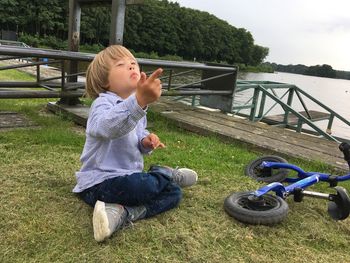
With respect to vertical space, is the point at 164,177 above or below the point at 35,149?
above

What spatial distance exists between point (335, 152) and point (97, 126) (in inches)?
156

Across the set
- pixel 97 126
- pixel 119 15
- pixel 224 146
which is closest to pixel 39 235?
pixel 97 126

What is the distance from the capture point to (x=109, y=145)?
2.63 m

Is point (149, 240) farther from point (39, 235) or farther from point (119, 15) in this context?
point (119, 15)

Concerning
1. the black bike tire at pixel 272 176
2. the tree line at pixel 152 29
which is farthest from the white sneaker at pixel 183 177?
the tree line at pixel 152 29

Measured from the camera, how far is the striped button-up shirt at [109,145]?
228 cm

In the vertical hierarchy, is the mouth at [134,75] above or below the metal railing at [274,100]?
above

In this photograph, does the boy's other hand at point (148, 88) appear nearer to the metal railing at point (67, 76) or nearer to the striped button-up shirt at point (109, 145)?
the striped button-up shirt at point (109, 145)

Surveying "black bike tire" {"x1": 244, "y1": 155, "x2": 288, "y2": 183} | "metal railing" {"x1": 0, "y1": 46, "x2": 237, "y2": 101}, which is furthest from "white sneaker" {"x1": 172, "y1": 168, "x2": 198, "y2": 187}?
"metal railing" {"x1": 0, "y1": 46, "x2": 237, "y2": 101}

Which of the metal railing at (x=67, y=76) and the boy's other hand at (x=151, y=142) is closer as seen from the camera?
the boy's other hand at (x=151, y=142)

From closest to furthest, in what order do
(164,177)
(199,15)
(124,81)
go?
(124,81), (164,177), (199,15)

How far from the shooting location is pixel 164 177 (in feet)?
9.18

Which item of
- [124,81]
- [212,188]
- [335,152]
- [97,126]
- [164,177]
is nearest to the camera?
[97,126]

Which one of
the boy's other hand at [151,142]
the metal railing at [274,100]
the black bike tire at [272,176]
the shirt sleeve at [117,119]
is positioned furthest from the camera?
the metal railing at [274,100]
